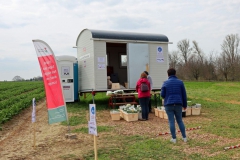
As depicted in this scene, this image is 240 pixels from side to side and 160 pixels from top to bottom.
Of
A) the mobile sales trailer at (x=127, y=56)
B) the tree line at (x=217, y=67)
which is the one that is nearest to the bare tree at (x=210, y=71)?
the tree line at (x=217, y=67)

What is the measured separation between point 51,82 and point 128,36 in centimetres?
643

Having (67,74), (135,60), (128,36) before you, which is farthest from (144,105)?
(67,74)

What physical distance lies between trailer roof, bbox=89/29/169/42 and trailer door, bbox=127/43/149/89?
0.33 meters

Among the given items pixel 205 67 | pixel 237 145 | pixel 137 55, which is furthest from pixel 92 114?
pixel 205 67

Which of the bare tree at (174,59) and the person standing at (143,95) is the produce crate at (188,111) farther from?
the bare tree at (174,59)

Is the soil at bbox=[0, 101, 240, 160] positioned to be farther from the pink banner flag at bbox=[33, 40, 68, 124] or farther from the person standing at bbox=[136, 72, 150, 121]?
the pink banner flag at bbox=[33, 40, 68, 124]

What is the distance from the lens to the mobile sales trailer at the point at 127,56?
11664 mm

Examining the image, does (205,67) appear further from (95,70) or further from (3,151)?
(3,151)

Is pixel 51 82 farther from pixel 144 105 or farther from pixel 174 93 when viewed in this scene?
pixel 144 105

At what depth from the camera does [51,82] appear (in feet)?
20.9

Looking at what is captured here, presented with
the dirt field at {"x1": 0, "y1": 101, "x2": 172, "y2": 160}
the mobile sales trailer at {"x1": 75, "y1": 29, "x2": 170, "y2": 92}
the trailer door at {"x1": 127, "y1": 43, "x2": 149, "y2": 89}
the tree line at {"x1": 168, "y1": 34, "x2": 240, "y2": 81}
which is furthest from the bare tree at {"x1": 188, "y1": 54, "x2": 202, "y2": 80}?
the dirt field at {"x1": 0, "y1": 101, "x2": 172, "y2": 160}

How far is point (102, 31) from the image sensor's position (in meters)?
11.9

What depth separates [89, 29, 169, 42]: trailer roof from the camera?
11.7 m

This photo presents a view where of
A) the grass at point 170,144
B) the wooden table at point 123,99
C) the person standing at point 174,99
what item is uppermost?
the person standing at point 174,99
